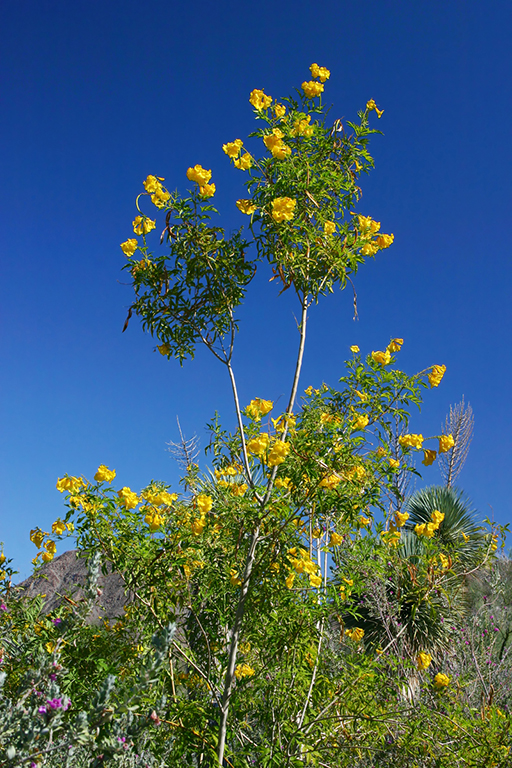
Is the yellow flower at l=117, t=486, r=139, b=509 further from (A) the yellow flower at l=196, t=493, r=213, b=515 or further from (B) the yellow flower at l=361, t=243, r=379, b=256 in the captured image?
(B) the yellow flower at l=361, t=243, r=379, b=256

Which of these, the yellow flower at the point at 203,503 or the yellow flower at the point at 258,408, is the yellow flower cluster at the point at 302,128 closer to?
the yellow flower at the point at 258,408

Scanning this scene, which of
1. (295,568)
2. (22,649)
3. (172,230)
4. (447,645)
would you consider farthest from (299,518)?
(447,645)

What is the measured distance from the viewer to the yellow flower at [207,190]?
3133 mm

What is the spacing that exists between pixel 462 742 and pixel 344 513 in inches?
58.9

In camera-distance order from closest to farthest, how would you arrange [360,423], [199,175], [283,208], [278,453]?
[278,453]
[360,423]
[283,208]
[199,175]

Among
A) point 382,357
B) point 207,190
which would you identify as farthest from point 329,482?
point 207,190

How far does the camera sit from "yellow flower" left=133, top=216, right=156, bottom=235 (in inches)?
127

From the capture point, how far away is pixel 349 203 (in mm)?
3307

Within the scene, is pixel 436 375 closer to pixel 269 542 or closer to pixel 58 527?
pixel 269 542

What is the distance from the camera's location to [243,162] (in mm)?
3117

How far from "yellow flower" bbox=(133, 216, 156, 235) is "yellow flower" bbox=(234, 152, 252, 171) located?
0.65m

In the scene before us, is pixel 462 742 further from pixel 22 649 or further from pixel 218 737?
pixel 22 649

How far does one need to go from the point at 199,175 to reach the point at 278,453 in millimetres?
1763

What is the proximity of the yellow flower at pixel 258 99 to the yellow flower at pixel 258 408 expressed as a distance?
1845 millimetres
